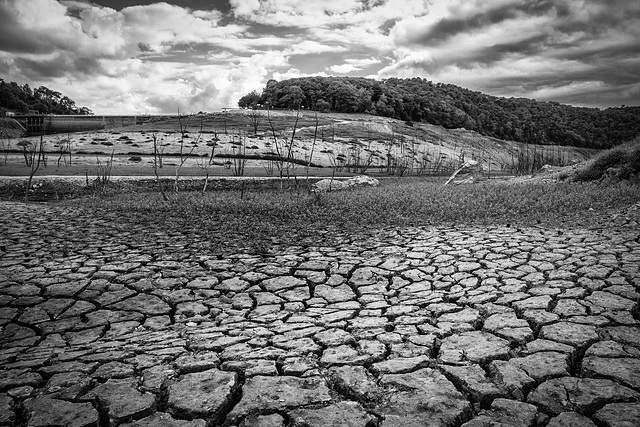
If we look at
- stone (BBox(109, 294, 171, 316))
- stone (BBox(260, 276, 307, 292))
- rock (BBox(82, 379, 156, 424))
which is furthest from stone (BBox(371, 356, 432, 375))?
stone (BBox(109, 294, 171, 316))

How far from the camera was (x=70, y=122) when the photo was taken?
53.5 meters

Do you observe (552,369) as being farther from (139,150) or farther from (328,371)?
(139,150)

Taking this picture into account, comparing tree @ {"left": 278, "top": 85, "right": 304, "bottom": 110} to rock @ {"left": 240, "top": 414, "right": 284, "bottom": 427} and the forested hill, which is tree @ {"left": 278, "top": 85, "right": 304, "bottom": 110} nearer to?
the forested hill

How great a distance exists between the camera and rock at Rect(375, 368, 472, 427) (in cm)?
255

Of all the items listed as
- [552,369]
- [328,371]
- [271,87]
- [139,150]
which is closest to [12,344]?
[328,371]

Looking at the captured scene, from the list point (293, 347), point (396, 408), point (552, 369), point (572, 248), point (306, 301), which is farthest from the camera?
point (572, 248)

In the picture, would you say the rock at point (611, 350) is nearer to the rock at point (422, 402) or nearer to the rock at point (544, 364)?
the rock at point (544, 364)

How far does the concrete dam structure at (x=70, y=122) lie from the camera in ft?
168


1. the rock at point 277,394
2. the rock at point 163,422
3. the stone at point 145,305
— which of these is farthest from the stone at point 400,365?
the stone at point 145,305

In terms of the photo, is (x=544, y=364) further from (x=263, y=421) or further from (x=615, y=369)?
(x=263, y=421)

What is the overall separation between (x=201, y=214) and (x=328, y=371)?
7851 millimetres

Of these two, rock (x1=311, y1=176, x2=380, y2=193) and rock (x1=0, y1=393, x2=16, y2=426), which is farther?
rock (x1=311, y1=176, x2=380, y2=193)

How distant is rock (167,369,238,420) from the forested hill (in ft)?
216

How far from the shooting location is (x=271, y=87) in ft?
254
